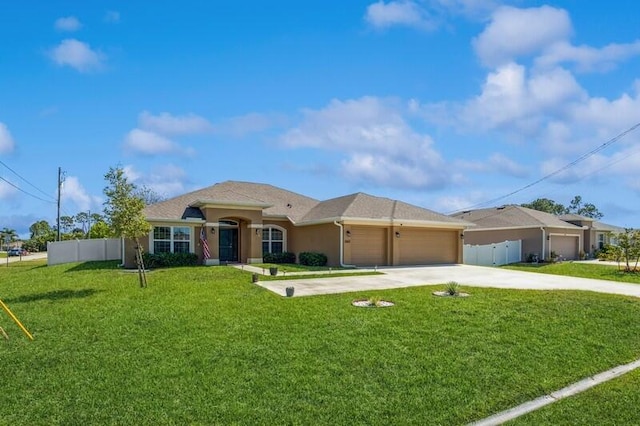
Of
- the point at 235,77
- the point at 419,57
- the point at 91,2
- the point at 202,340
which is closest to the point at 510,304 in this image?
the point at 202,340

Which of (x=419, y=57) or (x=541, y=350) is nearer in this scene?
(x=541, y=350)

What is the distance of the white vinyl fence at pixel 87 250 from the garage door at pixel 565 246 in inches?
1234

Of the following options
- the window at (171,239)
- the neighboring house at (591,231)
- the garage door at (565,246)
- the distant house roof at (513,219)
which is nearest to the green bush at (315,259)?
the window at (171,239)

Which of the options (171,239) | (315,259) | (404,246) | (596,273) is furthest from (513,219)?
(171,239)

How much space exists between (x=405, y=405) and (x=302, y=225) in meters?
19.6

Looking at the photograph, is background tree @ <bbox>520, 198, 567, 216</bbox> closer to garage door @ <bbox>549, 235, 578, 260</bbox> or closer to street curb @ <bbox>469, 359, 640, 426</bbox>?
garage door @ <bbox>549, 235, 578, 260</bbox>

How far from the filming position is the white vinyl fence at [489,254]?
2950 cm

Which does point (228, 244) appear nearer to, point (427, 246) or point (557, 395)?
point (427, 246)

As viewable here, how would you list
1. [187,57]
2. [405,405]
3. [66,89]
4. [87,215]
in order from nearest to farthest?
1. [405,405]
2. [187,57]
3. [66,89]
4. [87,215]

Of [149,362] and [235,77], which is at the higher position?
Result: [235,77]

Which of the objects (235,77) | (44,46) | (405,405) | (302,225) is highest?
(44,46)

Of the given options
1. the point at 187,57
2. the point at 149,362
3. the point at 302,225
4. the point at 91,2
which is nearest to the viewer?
the point at 149,362

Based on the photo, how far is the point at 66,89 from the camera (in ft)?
59.9

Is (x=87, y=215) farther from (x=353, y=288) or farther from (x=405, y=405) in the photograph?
(x=405, y=405)
